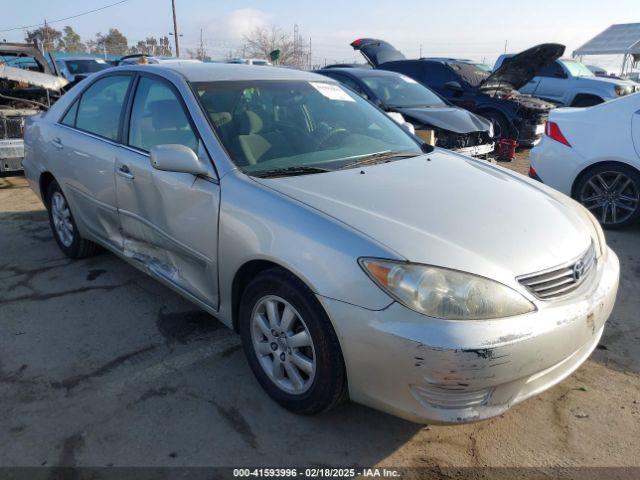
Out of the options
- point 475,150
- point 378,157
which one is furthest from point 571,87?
point 378,157

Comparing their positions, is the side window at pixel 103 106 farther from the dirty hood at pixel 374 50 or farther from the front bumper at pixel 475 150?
the dirty hood at pixel 374 50

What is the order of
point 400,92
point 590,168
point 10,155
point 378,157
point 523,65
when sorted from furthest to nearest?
point 523,65
point 400,92
point 10,155
point 590,168
point 378,157

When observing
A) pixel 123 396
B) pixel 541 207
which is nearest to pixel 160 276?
pixel 123 396

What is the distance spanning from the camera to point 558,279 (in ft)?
7.06

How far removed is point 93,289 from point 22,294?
0.49 meters

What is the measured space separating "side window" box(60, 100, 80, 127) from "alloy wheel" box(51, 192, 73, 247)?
60 centimetres

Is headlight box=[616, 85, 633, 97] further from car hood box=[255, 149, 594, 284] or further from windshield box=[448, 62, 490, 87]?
car hood box=[255, 149, 594, 284]

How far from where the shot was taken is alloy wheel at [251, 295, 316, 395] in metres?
2.29

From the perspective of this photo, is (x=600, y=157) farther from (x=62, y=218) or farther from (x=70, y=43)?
(x=70, y=43)

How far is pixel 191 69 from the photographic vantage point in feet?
10.6

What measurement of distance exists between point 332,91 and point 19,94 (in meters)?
5.87

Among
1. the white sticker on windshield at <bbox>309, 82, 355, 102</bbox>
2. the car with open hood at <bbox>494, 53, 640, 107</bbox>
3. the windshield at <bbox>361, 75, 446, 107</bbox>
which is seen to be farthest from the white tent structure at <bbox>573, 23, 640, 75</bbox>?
the white sticker on windshield at <bbox>309, 82, 355, 102</bbox>

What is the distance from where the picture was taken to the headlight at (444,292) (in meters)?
1.93

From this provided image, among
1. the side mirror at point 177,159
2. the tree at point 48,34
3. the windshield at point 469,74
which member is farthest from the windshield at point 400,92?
the tree at point 48,34
